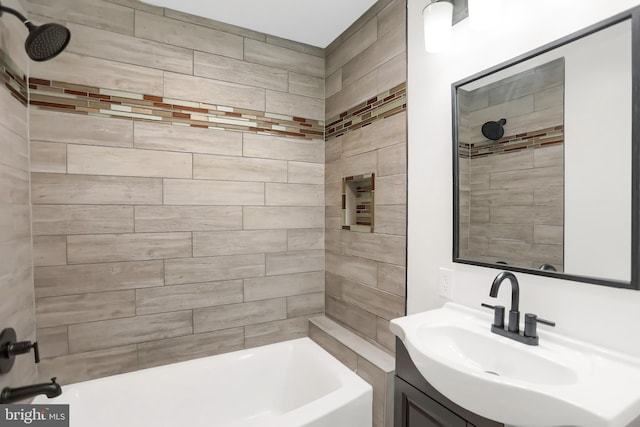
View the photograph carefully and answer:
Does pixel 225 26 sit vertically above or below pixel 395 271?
above

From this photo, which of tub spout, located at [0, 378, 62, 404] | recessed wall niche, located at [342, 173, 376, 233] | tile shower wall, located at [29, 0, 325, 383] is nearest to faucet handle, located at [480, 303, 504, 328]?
recessed wall niche, located at [342, 173, 376, 233]

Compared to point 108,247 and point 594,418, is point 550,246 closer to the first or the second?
point 594,418

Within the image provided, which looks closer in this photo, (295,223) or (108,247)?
(108,247)

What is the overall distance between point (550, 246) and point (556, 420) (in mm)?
634

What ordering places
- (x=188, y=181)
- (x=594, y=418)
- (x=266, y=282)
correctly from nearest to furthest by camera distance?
(x=594, y=418), (x=188, y=181), (x=266, y=282)

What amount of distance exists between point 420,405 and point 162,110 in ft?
7.04

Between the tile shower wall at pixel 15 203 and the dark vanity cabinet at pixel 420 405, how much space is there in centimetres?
169

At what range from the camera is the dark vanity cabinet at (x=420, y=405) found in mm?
1130

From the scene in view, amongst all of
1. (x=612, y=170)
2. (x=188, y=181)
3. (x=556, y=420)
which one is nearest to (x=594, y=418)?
(x=556, y=420)

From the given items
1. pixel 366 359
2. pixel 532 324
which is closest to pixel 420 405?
pixel 532 324

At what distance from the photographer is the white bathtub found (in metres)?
1.72

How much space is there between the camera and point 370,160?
217 cm

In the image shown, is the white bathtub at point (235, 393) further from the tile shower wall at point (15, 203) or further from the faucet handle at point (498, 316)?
the faucet handle at point (498, 316)

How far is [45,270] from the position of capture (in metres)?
1.86
